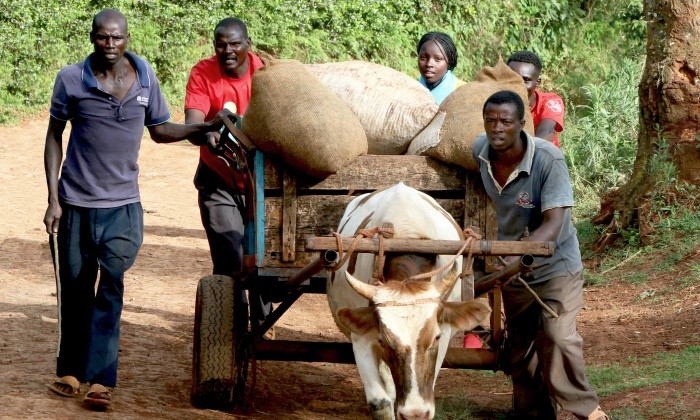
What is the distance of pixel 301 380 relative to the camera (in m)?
7.44

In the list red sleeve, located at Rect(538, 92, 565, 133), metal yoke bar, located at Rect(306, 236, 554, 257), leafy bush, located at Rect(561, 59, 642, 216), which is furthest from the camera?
leafy bush, located at Rect(561, 59, 642, 216)

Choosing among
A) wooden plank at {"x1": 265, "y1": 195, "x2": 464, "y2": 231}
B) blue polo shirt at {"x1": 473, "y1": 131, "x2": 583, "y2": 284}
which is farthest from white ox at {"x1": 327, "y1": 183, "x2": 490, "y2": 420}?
wooden plank at {"x1": 265, "y1": 195, "x2": 464, "y2": 231}

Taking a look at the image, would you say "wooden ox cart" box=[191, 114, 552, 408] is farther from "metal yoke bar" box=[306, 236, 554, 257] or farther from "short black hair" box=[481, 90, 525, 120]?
"metal yoke bar" box=[306, 236, 554, 257]

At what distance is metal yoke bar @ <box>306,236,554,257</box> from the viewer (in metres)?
4.75

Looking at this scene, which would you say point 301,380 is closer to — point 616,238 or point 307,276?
point 307,276

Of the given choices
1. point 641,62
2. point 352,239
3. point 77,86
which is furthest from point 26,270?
point 641,62

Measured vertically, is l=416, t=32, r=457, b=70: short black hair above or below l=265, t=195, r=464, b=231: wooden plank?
above

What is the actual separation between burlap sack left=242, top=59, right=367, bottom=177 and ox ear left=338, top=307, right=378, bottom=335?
1277mm

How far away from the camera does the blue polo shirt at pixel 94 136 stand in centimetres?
591

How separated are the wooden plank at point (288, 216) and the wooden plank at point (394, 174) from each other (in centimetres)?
6

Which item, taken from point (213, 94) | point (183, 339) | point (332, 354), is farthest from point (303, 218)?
point (183, 339)

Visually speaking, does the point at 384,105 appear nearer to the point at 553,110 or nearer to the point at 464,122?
the point at 464,122

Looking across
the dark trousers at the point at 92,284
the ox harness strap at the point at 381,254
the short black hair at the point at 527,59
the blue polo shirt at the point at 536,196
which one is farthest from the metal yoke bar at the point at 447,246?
the short black hair at the point at 527,59

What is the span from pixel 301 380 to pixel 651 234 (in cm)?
408
